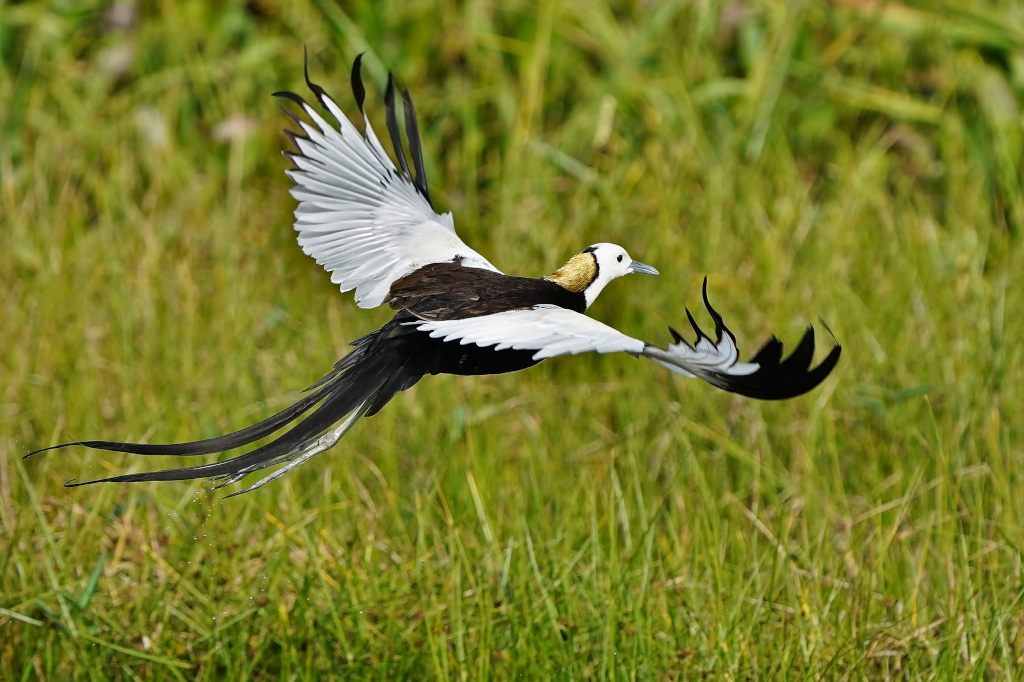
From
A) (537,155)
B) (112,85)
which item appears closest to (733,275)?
(537,155)

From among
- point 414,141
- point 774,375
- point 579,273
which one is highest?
point 414,141

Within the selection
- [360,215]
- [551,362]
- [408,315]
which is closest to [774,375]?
[408,315]

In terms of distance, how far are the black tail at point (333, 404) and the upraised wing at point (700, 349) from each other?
126 mm

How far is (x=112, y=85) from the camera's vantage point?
4.59 m

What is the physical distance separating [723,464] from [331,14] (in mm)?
2092

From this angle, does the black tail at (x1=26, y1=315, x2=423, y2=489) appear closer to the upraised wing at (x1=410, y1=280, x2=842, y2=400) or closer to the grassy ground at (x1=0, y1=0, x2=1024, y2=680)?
the upraised wing at (x1=410, y1=280, x2=842, y2=400)

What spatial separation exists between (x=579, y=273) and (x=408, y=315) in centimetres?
26

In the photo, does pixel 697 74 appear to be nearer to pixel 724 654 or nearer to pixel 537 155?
pixel 537 155

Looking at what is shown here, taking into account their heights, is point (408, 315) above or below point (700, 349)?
above

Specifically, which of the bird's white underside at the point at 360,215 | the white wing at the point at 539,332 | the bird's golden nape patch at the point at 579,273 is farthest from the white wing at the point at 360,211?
the white wing at the point at 539,332

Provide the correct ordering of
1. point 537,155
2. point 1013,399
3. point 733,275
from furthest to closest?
point 537,155 → point 733,275 → point 1013,399

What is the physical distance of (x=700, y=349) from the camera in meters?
1.62

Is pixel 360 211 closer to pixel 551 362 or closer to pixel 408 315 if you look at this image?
pixel 408 315

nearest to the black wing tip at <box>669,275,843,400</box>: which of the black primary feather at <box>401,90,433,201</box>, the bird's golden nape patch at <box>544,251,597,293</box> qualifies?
the bird's golden nape patch at <box>544,251,597,293</box>
